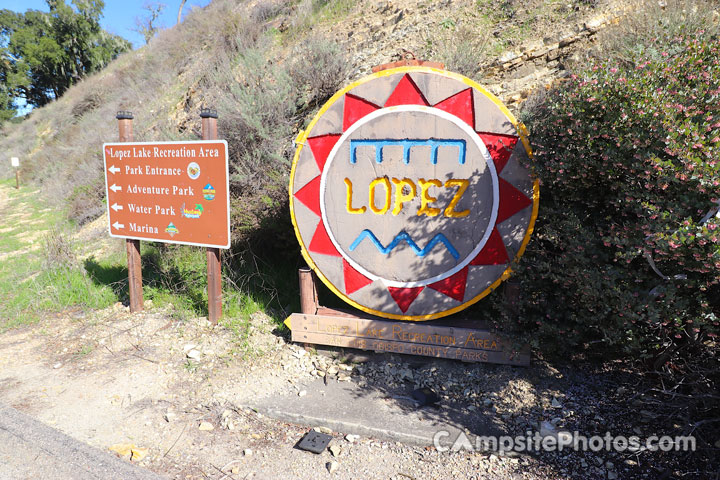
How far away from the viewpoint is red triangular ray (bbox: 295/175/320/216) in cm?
371

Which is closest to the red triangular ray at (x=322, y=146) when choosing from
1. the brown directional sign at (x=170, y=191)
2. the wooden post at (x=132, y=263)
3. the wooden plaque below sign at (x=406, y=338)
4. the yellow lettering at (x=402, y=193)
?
the yellow lettering at (x=402, y=193)

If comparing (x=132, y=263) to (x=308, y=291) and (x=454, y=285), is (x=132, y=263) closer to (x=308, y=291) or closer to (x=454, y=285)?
(x=308, y=291)

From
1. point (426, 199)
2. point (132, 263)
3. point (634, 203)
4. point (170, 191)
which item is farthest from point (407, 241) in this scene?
point (132, 263)

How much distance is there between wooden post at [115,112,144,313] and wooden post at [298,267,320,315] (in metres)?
2.24

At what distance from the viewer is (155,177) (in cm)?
453

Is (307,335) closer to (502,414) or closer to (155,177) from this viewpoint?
(502,414)

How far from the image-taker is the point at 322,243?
373 cm

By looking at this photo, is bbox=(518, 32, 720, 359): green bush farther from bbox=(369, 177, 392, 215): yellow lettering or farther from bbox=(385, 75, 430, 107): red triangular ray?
bbox=(369, 177, 392, 215): yellow lettering

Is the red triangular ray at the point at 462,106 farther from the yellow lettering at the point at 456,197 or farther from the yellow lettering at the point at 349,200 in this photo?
the yellow lettering at the point at 349,200

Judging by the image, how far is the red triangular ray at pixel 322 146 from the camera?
3623 mm

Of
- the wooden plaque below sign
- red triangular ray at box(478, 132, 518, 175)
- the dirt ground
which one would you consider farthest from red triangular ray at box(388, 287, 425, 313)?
red triangular ray at box(478, 132, 518, 175)

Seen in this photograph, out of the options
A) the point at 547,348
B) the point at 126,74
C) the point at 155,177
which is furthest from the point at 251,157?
the point at 126,74

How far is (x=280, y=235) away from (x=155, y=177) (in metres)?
1.40
